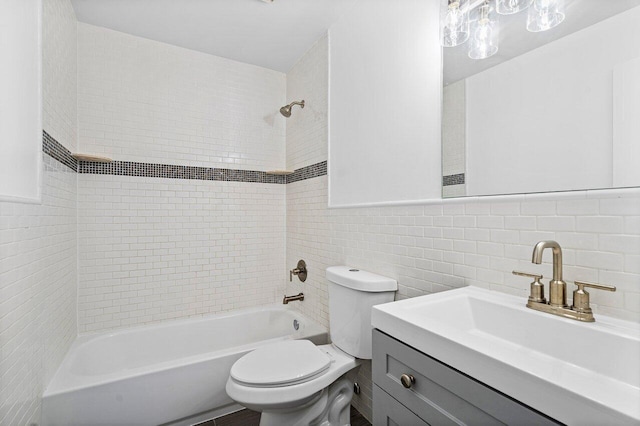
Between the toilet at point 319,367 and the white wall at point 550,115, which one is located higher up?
the white wall at point 550,115

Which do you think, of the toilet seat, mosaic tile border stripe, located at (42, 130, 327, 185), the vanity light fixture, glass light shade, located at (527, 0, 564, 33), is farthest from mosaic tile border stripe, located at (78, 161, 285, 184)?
glass light shade, located at (527, 0, 564, 33)

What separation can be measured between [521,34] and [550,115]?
34 centimetres

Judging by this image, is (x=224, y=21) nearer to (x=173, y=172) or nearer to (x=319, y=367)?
(x=173, y=172)

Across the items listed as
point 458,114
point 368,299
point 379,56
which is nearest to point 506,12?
point 458,114

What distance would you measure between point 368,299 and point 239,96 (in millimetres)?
2073

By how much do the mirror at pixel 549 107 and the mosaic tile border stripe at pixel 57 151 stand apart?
1923mm

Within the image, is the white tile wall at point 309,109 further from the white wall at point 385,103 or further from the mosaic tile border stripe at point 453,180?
the mosaic tile border stripe at point 453,180

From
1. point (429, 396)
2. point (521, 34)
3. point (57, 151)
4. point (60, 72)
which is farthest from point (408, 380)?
point (60, 72)

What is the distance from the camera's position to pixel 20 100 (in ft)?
3.97

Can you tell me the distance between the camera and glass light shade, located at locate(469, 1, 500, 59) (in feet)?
3.85

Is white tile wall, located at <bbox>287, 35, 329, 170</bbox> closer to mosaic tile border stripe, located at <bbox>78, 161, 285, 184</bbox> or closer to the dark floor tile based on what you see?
mosaic tile border stripe, located at <bbox>78, 161, 285, 184</bbox>

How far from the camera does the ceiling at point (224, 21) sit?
1916 millimetres

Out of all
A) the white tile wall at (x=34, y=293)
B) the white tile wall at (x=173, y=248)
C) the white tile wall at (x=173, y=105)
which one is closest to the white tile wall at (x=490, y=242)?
the white tile wall at (x=173, y=248)

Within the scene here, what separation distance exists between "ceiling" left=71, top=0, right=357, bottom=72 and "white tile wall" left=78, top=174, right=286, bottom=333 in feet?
3.56
